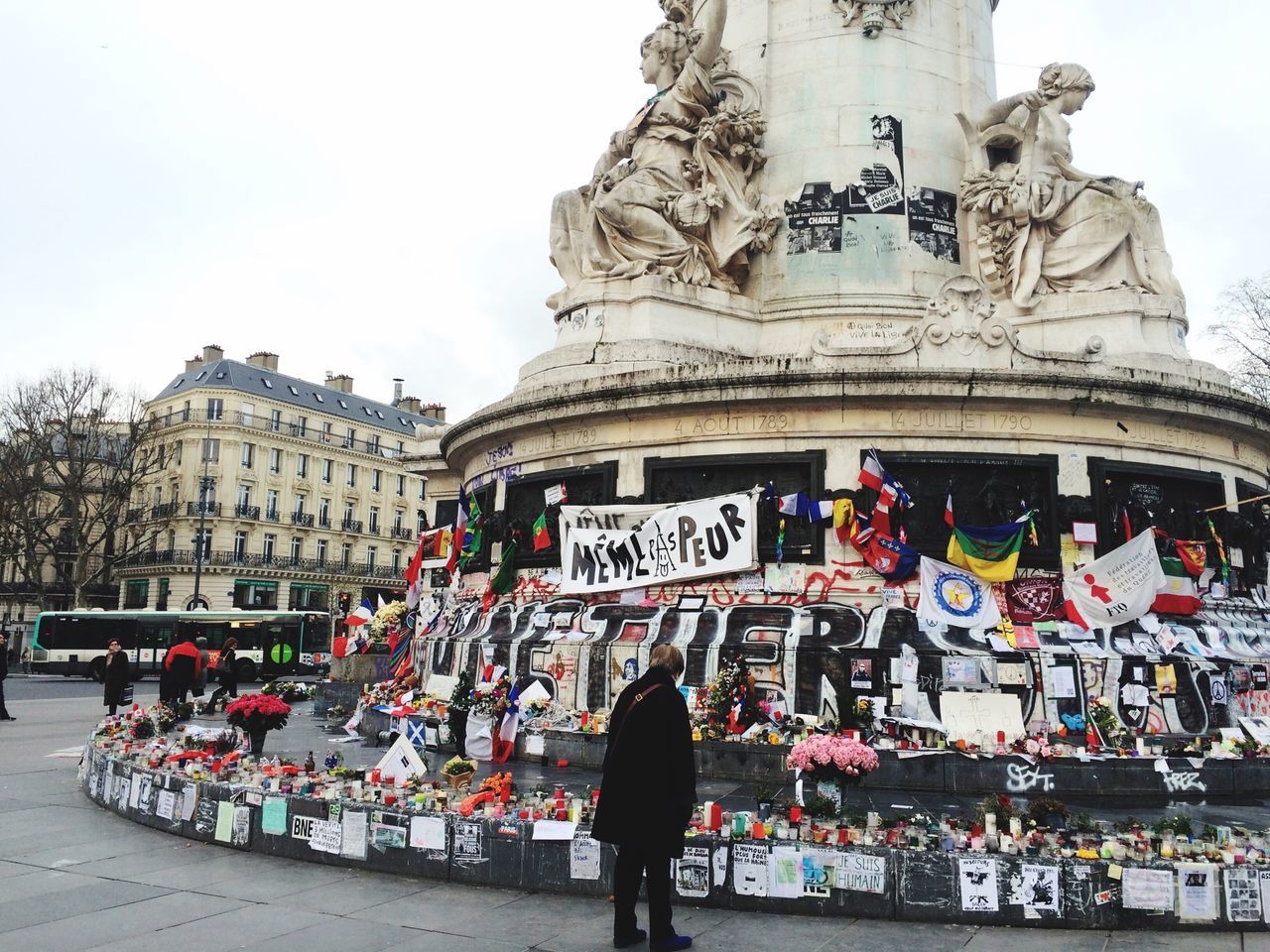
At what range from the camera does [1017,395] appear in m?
15.9

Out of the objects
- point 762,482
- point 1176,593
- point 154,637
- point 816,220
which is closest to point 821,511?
point 762,482

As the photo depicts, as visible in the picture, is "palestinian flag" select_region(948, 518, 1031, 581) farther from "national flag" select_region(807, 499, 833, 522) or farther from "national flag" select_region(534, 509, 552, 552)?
"national flag" select_region(534, 509, 552, 552)

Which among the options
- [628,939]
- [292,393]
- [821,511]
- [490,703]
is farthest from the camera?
[292,393]

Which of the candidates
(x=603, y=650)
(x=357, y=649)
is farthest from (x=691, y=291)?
(x=357, y=649)

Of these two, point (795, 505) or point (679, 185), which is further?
point (679, 185)

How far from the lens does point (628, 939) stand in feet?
22.7

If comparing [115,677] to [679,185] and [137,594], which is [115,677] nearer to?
[679,185]

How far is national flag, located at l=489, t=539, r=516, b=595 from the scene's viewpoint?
1847 cm

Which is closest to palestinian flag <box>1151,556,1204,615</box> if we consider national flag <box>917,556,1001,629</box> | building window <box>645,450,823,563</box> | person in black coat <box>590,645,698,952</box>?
national flag <box>917,556,1001,629</box>

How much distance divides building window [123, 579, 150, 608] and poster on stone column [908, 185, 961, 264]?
6935 cm

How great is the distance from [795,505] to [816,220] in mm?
7337

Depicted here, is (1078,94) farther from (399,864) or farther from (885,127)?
(399,864)

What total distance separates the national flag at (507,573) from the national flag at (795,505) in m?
5.17

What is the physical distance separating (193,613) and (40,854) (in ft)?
132
